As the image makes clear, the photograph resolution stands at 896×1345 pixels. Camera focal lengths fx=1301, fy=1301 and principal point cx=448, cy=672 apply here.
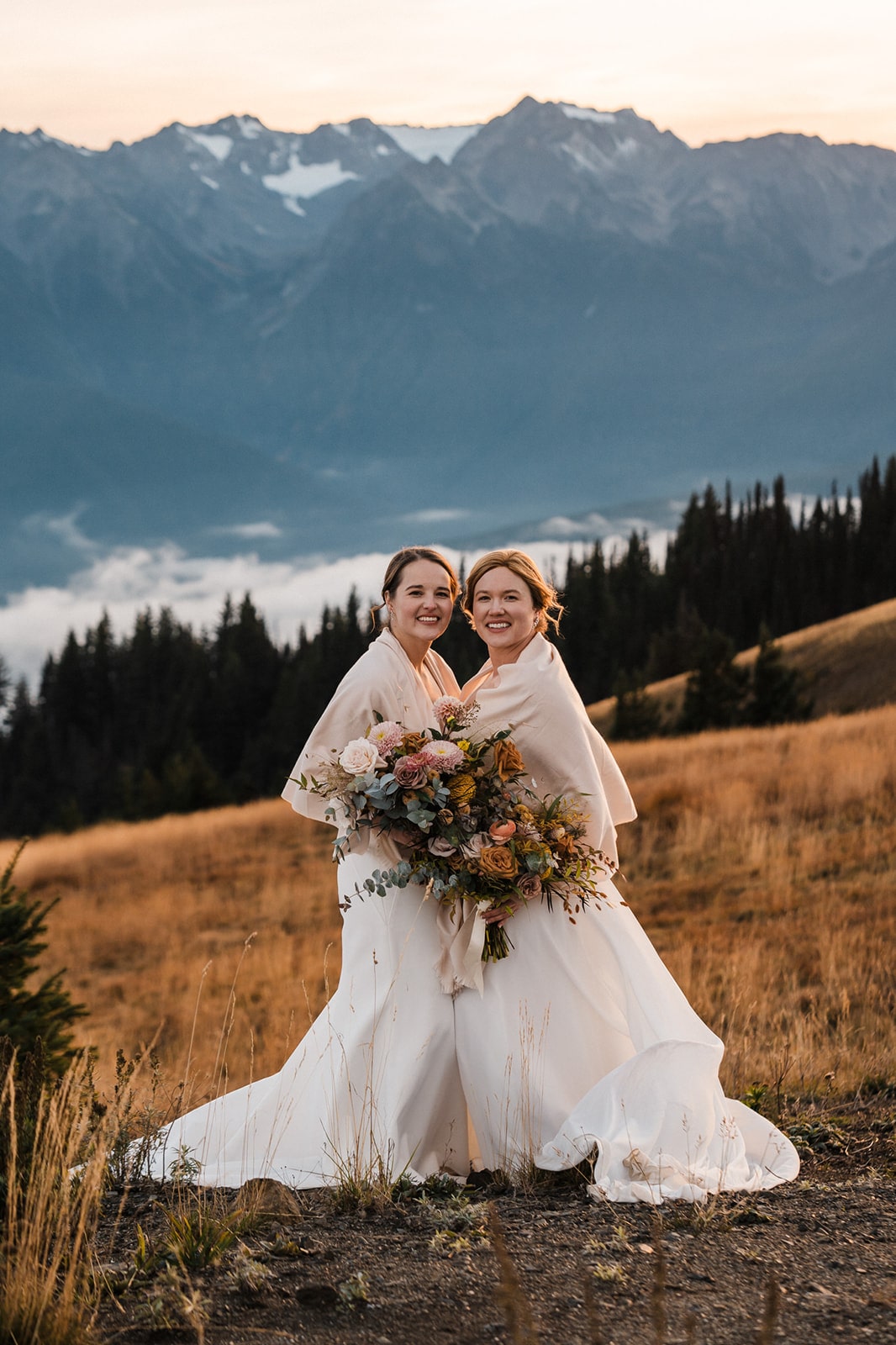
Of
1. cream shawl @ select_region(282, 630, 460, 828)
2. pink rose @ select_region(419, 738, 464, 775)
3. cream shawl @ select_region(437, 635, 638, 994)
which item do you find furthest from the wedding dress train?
pink rose @ select_region(419, 738, 464, 775)

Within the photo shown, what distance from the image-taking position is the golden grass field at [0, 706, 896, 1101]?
370 inches

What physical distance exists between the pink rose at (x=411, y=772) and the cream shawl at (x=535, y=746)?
0.41 metres

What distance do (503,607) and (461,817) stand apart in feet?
3.21

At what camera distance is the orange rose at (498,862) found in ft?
16.6

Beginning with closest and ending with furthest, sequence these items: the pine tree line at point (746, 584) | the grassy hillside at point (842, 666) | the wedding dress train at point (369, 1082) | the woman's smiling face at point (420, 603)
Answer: the wedding dress train at point (369, 1082) < the woman's smiling face at point (420, 603) < the grassy hillside at point (842, 666) < the pine tree line at point (746, 584)

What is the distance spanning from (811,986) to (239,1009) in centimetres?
624

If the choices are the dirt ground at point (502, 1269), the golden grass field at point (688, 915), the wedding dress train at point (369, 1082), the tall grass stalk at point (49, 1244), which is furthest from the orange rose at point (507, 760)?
the tall grass stalk at point (49, 1244)

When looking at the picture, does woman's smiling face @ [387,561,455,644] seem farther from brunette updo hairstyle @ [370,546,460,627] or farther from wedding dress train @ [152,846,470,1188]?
wedding dress train @ [152,846,470,1188]

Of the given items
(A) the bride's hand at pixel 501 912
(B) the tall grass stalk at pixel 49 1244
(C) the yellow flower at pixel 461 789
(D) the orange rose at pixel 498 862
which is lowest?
(B) the tall grass stalk at pixel 49 1244

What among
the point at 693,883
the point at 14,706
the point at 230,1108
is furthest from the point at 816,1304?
the point at 14,706

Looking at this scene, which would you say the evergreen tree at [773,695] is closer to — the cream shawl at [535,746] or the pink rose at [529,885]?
the cream shawl at [535,746]

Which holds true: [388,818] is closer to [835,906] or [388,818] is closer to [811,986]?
[811,986]

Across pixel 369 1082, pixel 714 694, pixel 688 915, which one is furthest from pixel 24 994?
pixel 714 694

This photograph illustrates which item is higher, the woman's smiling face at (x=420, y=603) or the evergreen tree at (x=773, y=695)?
the woman's smiling face at (x=420, y=603)
